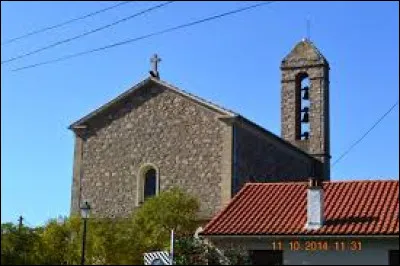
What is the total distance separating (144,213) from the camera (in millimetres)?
30750

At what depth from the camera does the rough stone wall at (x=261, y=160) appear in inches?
1295

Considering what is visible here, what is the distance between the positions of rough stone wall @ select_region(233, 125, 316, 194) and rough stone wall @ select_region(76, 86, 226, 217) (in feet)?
2.69

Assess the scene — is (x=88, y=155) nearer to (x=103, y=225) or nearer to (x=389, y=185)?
(x=103, y=225)

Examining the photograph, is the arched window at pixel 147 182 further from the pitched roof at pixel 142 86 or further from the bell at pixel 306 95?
the bell at pixel 306 95

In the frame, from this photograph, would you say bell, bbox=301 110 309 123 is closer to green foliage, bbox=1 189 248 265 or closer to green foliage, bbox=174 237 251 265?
green foliage, bbox=1 189 248 265

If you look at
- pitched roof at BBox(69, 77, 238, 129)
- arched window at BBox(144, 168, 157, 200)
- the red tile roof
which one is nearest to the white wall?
the red tile roof

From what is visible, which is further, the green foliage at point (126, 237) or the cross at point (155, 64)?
the cross at point (155, 64)

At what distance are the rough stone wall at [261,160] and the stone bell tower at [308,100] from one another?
1.87 metres

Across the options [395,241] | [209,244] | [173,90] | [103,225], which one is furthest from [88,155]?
[395,241]

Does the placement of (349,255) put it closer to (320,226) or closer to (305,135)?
(320,226)

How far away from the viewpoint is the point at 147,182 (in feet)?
113

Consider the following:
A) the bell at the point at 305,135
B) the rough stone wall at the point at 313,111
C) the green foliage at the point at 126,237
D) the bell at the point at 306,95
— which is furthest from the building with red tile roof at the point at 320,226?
the bell at the point at 306,95

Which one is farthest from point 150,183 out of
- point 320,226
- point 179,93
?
point 320,226

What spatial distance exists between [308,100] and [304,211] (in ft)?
59.4
